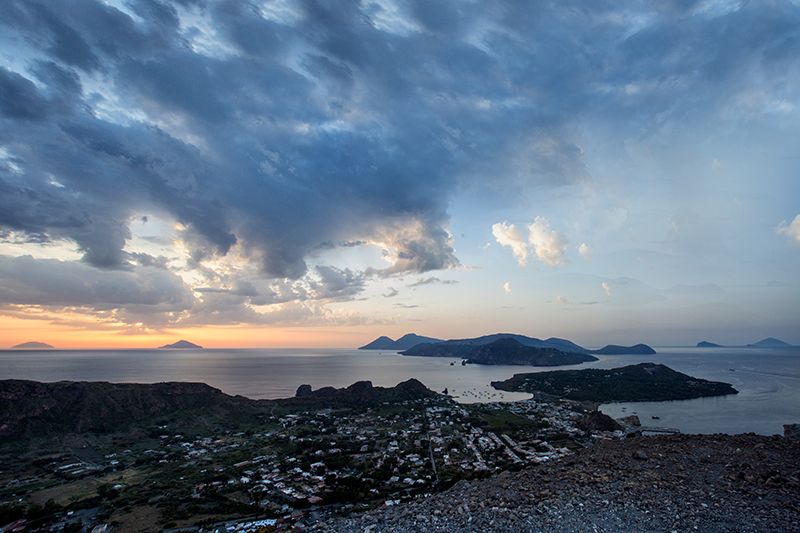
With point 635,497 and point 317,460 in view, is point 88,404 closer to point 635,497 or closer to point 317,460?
point 317,460

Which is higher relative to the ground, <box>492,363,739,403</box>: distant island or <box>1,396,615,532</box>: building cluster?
<box>1,396,615,532</box>: building cluster

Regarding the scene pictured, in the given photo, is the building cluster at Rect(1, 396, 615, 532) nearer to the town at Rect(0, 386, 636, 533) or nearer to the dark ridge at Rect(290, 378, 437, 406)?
the town at Rect(0, 386, 636, 533)

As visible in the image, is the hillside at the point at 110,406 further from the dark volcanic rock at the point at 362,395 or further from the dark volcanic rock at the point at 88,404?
the dark volcanic rock at the point at 362,395

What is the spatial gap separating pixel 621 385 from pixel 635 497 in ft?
348

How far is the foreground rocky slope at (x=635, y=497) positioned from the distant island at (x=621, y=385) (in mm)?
80597

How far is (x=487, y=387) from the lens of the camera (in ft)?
393

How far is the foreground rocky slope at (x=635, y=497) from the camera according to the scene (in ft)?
38.2

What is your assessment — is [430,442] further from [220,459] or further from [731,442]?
[731,442]

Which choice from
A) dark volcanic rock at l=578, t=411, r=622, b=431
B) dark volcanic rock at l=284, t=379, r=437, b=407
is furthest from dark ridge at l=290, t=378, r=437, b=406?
dark volcanic rock at l=578, t=411, r=622, b=431

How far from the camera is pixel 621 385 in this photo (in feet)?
339

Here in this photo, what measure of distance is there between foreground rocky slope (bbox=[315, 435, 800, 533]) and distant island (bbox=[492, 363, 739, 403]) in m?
80.6

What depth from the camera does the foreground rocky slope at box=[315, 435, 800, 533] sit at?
11.6 metres

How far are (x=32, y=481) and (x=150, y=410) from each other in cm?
2397

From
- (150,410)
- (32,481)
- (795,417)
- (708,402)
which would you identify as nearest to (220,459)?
(32,481)
